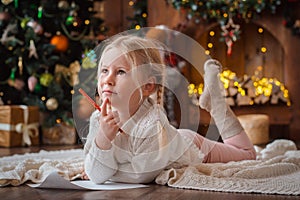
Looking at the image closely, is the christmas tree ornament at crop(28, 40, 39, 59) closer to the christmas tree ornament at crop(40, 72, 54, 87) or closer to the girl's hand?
the christmas tree ornament at crop(40, 72, 54, 87)

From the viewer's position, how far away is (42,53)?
322cm

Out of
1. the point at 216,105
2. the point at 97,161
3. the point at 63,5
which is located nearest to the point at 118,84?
the point at 97,161

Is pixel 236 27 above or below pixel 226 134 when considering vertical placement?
above

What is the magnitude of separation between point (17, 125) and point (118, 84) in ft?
5.65

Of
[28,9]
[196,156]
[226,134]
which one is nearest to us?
[196,156]

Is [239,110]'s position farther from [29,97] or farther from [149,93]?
[149,93]

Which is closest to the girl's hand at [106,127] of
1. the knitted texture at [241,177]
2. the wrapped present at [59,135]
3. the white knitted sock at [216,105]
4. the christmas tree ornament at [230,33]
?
the knitted texture at [241,177]

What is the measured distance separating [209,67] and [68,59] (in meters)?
1.62

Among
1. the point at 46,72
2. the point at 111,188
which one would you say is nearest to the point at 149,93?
the point at 111,188

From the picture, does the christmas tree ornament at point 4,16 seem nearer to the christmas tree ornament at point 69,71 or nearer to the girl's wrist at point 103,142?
the christmas tree ornament at point 69,71

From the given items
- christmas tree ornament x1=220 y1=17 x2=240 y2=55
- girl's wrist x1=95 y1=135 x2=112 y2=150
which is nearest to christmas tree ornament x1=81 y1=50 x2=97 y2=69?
girl's wrist x1=95 y1=135 x2=112 y2=150

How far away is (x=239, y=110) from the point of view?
3725 mm

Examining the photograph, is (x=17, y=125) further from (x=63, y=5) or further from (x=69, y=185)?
(x=69, y=185)

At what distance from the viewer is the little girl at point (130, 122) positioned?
1.50 m
